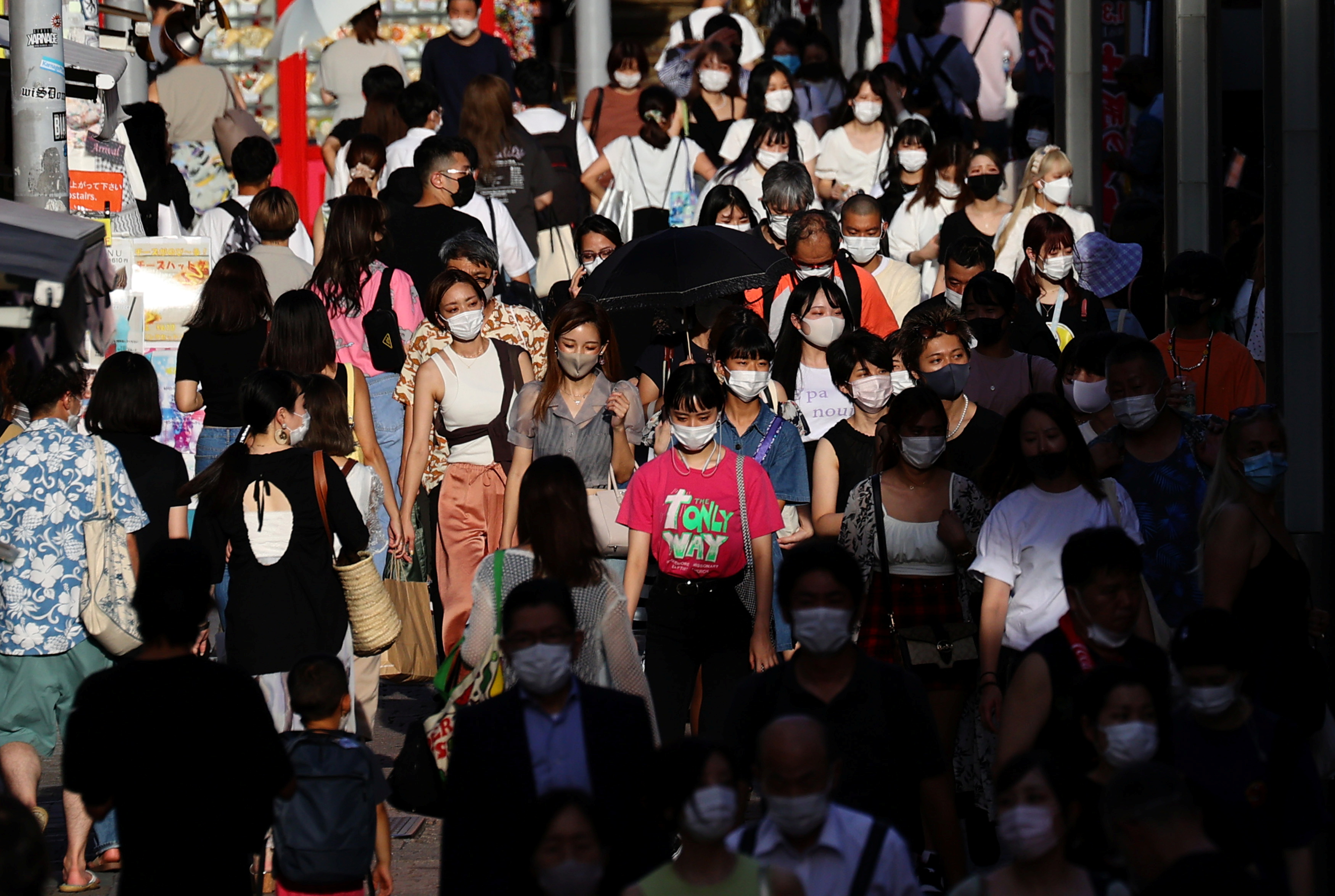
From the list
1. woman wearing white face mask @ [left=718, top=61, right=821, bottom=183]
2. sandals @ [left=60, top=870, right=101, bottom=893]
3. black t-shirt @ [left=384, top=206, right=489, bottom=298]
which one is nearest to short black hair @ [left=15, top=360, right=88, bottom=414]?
sandals @ [left=60, top=870, right=101, bottom=893]

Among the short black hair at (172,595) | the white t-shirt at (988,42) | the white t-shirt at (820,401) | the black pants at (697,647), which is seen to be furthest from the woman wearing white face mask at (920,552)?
the white t-shirt at (988,42)

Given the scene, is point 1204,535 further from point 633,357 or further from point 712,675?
point 633,357

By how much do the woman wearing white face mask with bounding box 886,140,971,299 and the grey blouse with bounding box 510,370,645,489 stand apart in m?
4.92

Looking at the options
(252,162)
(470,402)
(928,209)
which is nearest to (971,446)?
(470,402)

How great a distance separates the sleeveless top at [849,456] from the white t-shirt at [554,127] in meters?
6.71

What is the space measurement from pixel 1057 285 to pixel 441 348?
339cm

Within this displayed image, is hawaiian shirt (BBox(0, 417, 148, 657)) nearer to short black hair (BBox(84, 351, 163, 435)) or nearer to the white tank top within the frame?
short black hair (BBox(84, 351, 163, 435))

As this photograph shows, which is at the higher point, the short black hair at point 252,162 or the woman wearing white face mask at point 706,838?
the short black hair at point 252,162

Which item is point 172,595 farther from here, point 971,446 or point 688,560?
point 971,446

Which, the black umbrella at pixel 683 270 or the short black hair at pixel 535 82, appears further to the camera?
the short black hair at pixel 535 82

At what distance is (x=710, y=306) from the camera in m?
9.95

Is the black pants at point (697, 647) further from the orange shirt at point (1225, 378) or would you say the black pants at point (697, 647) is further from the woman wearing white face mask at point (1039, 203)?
the woman wearing white face mask at point (1039, 203)

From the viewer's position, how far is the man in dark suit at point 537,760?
462 centimetres

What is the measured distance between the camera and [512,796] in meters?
4.67
